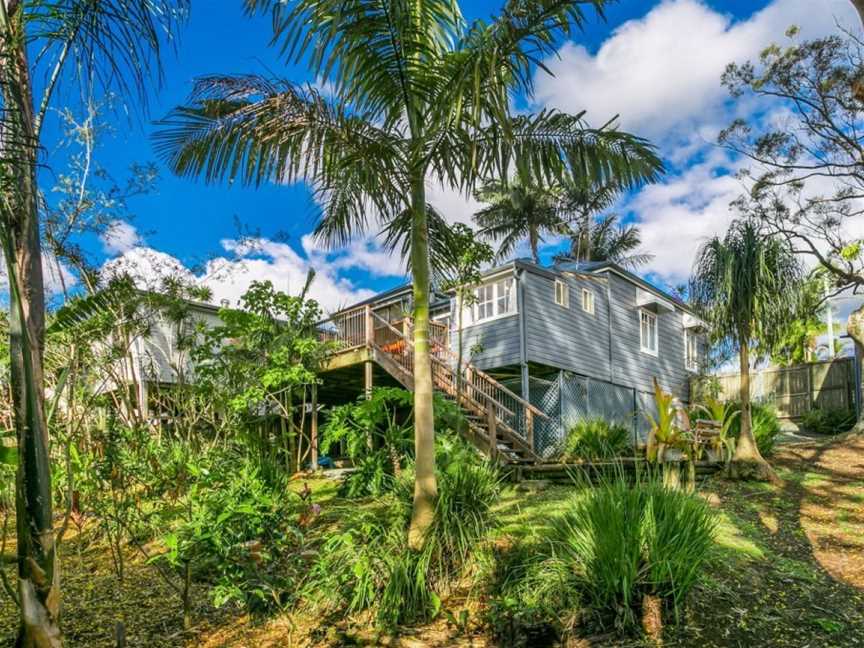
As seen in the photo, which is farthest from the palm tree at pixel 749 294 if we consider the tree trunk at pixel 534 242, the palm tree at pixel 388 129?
the tree trunk at pixel 534 242

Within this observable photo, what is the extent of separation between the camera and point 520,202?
94.9 ft

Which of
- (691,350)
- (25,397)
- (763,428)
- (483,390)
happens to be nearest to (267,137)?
(25,397)

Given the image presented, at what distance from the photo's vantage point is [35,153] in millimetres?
3420

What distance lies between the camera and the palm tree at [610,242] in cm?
3250

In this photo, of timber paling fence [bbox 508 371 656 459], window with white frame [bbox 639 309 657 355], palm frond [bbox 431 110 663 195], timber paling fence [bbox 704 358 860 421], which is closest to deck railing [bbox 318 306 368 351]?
timber paling fence [bbox 508 371 656 459]

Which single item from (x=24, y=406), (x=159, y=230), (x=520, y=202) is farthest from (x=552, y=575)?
(x=520, y=202)

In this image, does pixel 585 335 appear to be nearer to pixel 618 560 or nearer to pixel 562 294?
pixel 562 294

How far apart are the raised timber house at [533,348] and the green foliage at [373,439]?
95.2 inches

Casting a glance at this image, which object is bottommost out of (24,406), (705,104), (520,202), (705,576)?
(705,576)

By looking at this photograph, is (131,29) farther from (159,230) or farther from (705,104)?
(705,104)

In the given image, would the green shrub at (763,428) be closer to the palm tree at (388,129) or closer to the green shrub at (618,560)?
the green shrub at (618,560)

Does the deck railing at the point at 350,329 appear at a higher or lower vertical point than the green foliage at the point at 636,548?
higher

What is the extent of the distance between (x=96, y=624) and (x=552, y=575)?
3687mm

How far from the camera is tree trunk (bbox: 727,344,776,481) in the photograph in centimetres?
879
